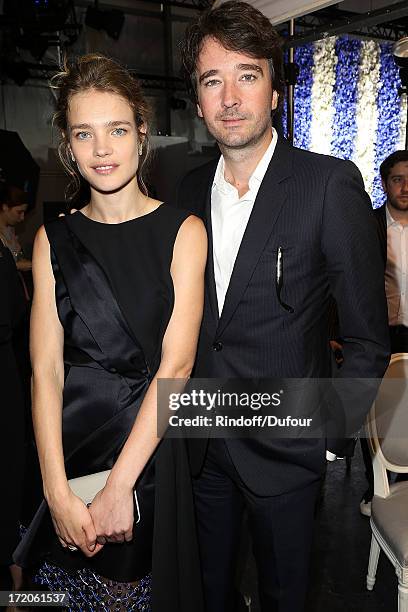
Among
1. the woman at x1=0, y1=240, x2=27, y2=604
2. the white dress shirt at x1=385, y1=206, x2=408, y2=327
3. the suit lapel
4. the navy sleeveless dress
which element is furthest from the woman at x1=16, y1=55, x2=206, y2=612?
the white dress shirt at x1=385, y1=206, x2=408, y2=327

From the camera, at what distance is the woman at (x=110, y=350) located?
53.7 inches

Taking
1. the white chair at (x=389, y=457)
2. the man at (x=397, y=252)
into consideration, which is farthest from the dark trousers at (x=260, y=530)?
the man at (x=397, y=252)

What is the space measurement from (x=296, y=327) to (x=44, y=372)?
0.67 metres

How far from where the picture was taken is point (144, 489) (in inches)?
55.6

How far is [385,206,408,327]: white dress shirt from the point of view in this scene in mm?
3701

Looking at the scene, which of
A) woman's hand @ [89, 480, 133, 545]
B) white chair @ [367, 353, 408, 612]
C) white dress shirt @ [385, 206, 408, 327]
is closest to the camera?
woman's hand @ [89, 480, 133, 545]

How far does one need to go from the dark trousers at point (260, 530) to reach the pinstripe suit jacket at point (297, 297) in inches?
2.1

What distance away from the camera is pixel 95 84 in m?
1.36

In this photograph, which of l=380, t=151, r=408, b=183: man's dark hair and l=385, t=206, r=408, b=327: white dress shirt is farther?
l=380, t=151, r=408, b=183: man's dark hair

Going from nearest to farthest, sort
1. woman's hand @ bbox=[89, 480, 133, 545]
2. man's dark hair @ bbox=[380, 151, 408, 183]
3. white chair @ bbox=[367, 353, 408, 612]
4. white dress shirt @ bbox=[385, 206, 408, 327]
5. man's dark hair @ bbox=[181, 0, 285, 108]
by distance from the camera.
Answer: woman's hand @ bbox=[89, 480, 133, 545] → man's dark hair @ bbox=[181, 0, 285, 108] → white chair @ bbox=[367, 353, 408, 612] → white dress shirt @ bbox=[385, 206, 408, 327] → man's dark hair @ bbox=[380, 151, 408, 183]

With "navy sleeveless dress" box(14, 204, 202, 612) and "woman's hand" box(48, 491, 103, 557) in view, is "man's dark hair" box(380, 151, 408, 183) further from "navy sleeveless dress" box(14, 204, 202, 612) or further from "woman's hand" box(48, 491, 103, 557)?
"woman's hand" box(48, 491, 103, 557)

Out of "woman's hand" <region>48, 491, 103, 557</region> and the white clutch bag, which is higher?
the white clutch bag

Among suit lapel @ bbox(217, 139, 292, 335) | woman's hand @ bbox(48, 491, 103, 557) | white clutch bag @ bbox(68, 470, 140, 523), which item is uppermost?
suit lapel @ bbox(217, 139, 292, 335)

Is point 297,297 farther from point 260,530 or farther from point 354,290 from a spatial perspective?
point 260,530
